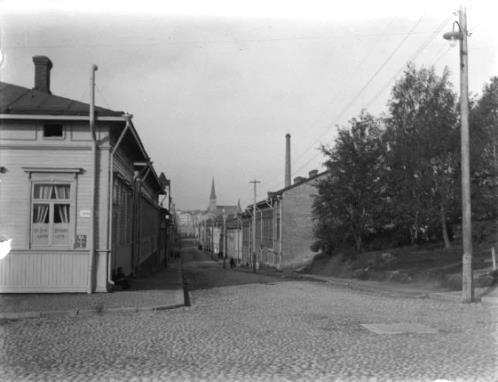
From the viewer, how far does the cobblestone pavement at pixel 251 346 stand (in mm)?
6363

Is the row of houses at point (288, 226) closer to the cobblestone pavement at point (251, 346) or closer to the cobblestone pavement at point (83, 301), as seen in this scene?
the cobblestone pavement at point (83, 301)

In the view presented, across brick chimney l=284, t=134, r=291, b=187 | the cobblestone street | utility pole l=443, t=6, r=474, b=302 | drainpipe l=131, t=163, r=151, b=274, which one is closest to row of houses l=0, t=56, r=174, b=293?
the cobblestone street

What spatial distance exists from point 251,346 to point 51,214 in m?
8.41

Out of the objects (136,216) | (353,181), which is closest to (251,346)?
(136,216)

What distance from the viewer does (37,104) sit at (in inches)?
609

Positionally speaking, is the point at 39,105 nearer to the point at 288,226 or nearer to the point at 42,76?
the point at 42,76

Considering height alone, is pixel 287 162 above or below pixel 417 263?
above

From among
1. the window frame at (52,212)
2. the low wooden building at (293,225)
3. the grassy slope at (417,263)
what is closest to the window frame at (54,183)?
the window frame at (52,212)

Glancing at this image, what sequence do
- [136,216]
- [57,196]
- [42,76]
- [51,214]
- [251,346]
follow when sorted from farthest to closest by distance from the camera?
[136,216], [42,76], [57,196], [51,214], [251,346]

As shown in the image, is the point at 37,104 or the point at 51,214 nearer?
the point at 51,214

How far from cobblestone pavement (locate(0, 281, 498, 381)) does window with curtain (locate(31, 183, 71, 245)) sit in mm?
4113

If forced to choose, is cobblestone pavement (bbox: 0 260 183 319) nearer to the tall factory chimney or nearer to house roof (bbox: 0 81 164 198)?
house roof (bbox: 0 81 164 198)

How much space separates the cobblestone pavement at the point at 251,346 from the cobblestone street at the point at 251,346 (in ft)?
0.04

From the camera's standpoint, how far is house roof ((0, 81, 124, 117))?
14.5 meters
